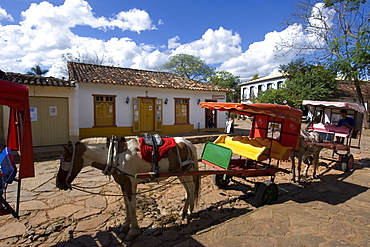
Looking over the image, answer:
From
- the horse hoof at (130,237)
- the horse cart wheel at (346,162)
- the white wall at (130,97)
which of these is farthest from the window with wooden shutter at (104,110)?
the horse cart wheel at (346,162)

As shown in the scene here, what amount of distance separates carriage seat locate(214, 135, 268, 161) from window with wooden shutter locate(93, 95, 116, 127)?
343 inches

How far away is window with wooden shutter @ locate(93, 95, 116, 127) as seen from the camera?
1220 cm

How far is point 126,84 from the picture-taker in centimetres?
1251

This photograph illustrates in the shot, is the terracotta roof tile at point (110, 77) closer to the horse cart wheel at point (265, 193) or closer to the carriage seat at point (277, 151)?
the carriage seat at point (277, 151)

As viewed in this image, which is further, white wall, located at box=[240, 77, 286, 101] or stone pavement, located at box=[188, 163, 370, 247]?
white wall, located at box=[240, 77, 286, 101]

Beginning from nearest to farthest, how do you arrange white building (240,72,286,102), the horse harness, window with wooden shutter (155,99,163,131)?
the horse harness < window with wooden shutter (155,99,163,131) < white building (240,72,286,102)

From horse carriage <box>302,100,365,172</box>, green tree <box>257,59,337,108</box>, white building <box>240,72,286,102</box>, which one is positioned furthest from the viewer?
white building <box>240,72,286,102</box>

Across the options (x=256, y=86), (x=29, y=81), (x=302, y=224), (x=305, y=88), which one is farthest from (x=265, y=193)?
(x=256, y=86)

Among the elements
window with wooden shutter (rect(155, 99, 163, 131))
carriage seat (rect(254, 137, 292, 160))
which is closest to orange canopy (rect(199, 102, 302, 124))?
carriage seat (rect(254, 137, 292, 160))

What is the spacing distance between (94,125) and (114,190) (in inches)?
299

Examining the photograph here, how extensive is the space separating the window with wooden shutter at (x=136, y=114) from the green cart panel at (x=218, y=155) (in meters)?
8.83

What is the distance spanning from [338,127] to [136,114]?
9991mm

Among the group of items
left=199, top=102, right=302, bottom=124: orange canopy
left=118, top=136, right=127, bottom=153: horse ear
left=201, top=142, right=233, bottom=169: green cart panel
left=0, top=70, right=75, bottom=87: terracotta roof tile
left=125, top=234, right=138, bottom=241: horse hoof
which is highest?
left=0, top=70, right=75, bottom=87: terracotta roof tile

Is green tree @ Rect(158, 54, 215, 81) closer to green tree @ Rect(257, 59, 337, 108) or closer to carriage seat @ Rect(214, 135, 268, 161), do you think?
green tree @ Rect(257, 59, 337, 108)
